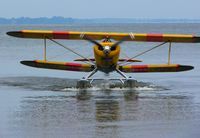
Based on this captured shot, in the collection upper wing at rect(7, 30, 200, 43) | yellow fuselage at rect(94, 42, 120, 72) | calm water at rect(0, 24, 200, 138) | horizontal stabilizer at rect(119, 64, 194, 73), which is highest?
upper wing at rect(7, 30, 200, 43)

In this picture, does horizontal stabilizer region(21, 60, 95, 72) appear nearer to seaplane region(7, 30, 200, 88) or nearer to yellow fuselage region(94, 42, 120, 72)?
seaplane region(7, 30, 200, 88)

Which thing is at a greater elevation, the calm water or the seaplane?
the seaplane

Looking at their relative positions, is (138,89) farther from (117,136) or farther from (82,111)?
(117,136)

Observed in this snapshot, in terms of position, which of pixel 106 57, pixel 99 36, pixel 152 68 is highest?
pixel 99 36

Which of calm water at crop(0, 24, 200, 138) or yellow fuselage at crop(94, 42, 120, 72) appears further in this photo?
yellow fuselage at crop(94, 42, 120, 72)

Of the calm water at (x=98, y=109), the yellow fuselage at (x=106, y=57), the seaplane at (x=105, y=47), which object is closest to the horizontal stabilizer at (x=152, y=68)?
the seaplane at (x=105, y=47)

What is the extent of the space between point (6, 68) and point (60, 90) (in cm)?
991

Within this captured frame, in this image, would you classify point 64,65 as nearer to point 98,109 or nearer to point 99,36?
point 99,36

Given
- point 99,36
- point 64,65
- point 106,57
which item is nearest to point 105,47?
point 106,57

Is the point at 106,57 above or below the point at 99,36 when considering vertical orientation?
below

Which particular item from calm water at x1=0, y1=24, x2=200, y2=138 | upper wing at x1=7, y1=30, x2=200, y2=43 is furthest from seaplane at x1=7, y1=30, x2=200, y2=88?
calm water at x1=0, y1=24, x2=200, y2=138

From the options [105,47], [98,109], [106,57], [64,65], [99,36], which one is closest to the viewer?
[98,109]

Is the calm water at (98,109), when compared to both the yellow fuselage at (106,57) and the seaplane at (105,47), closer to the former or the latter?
the seaplane at (105,47)

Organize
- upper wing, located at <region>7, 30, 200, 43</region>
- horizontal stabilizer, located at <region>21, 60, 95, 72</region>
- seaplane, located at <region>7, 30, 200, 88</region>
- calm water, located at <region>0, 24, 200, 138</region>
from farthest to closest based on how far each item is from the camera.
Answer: horizontal stabilizer, located at <region>21, 60, 95, 72</region>
upper wing, located at <region>7, 30, 200, 43</region>
seaplane, located at <region>7, 30, 200, 88</region>
calm water, located at <region>0, 24, 200, 138</region>
